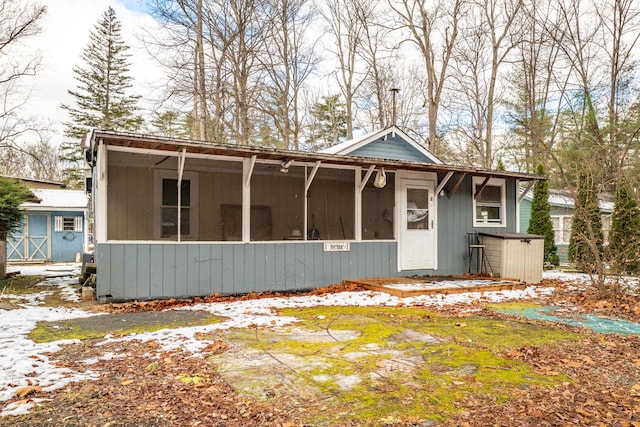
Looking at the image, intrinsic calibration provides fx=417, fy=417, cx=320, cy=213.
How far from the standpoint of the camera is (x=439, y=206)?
872 centimetres

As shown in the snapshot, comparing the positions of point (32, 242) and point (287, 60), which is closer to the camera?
point (32, 242)

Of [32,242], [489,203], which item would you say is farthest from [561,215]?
[32,242]

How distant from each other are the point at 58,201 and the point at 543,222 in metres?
17.5

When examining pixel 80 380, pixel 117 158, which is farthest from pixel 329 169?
pixel 80 380

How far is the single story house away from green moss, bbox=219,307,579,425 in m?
14.2

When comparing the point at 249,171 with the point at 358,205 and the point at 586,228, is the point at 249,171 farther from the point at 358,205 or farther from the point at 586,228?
→ the point at 586,228

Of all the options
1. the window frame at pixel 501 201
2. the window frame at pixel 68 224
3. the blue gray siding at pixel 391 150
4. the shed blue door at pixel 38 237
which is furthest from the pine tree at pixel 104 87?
the window frame at pixel 501 201

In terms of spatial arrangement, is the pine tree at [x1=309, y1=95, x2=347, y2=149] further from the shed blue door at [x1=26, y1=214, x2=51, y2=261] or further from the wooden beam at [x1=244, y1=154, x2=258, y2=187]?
the wooden beam at [x1=244, y1=154, x2=258, y2=187]

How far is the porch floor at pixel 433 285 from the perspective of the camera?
6832mm

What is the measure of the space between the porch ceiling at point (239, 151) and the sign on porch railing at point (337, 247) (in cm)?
145

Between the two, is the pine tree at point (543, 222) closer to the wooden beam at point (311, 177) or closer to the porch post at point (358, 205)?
the porch post at point (358, 205)

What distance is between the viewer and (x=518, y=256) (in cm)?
848

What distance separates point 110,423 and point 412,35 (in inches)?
692

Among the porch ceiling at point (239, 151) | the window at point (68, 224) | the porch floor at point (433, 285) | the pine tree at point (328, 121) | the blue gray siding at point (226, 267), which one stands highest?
the pine tree at point (328, 121)
